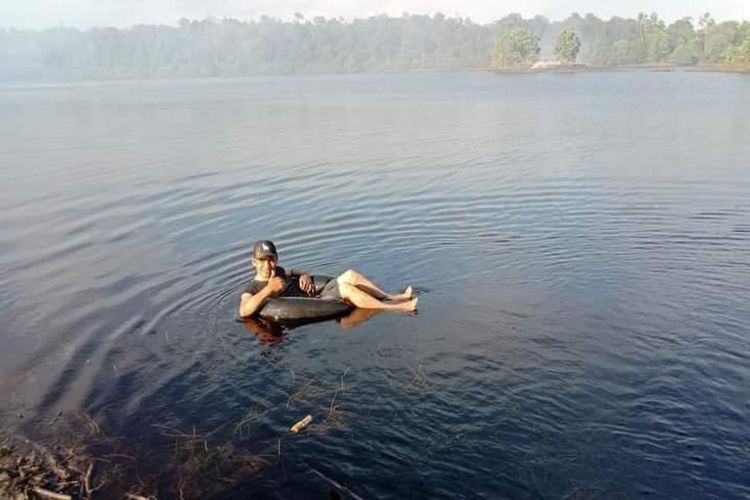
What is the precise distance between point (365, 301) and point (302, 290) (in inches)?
49.5

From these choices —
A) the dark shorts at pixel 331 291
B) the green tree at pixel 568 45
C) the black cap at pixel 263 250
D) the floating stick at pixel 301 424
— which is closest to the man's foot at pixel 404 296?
the dark shorts at pixel 331 291

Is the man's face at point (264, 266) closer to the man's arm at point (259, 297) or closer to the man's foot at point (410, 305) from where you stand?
the man's arm at point (259, 297)

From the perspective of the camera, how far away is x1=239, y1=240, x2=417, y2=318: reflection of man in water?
1277 cm

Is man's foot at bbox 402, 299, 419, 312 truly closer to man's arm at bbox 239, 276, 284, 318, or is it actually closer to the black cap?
man's arm at bbox 239, 276, 284, 318

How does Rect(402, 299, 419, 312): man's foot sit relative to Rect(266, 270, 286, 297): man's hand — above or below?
below

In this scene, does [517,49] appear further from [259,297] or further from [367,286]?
[259,297]

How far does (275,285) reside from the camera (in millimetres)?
12836

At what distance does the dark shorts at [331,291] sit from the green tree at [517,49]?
7127 inches

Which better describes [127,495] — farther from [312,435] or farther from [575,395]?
[575,395]

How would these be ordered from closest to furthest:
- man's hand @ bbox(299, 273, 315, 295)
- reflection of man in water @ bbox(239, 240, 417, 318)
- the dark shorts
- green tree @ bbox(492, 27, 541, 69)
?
reflection of man in water @ bbox(239, 240, 417, 318), the dark shorts, man's hand @ bbox(299, 273, 315, 295), green tree @ bbox(492, 27, 541, 69)

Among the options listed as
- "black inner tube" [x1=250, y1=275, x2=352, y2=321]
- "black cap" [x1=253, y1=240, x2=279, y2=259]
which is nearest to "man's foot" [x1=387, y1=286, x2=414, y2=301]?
"black inner tube" [x1=250, y1=275, x2=352, y2=321]

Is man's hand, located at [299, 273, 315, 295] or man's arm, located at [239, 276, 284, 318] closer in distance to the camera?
man's arm, located at [239, 276, 284, 318]

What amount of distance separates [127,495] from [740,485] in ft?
22.6

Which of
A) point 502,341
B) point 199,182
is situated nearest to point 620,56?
point 199,182
